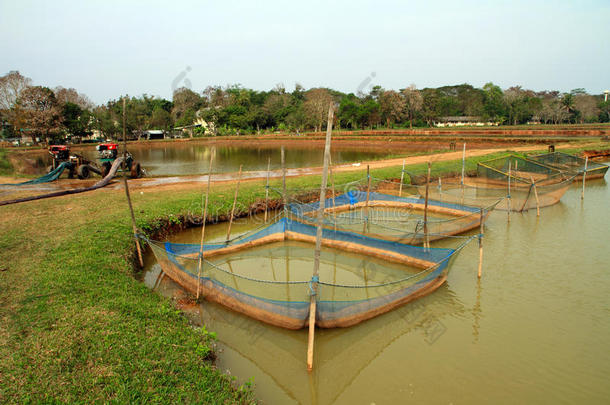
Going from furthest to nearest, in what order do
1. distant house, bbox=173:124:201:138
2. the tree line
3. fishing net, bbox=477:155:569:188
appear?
distant house, bbox=173:124:201:138 → the tree line → fishing net, bbox=477:155:569:188

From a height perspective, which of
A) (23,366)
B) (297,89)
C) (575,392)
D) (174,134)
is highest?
(297,89)

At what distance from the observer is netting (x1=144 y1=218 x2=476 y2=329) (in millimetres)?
5461

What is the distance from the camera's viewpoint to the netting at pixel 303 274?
215 inches

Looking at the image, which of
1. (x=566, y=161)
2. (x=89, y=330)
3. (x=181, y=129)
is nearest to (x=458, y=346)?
(x=89, y=330)

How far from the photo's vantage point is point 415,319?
239 inches

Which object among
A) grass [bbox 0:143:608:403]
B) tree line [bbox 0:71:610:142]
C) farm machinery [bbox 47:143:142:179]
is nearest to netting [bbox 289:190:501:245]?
grass [bbox 0:143:608:403]

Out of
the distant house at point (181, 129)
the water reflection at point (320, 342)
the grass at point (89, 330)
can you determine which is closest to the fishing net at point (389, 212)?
the water reflection at point (320, 342)

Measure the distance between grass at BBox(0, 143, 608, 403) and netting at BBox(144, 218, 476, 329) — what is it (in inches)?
34.9

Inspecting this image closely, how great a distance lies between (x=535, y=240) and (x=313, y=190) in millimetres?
7168

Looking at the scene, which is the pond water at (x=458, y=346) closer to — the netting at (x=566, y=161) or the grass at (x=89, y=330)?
the grass at (x=89, y=330)

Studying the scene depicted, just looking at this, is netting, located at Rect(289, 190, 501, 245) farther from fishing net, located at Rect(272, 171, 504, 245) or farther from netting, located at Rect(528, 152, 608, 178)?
netting, located at Rect(528, 152, 608, 178)

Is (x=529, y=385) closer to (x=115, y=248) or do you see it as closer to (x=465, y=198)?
(x=115, y=248)

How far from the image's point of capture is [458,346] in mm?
5422

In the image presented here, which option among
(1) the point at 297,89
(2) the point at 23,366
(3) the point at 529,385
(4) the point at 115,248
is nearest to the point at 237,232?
(4) the point at 115,248
